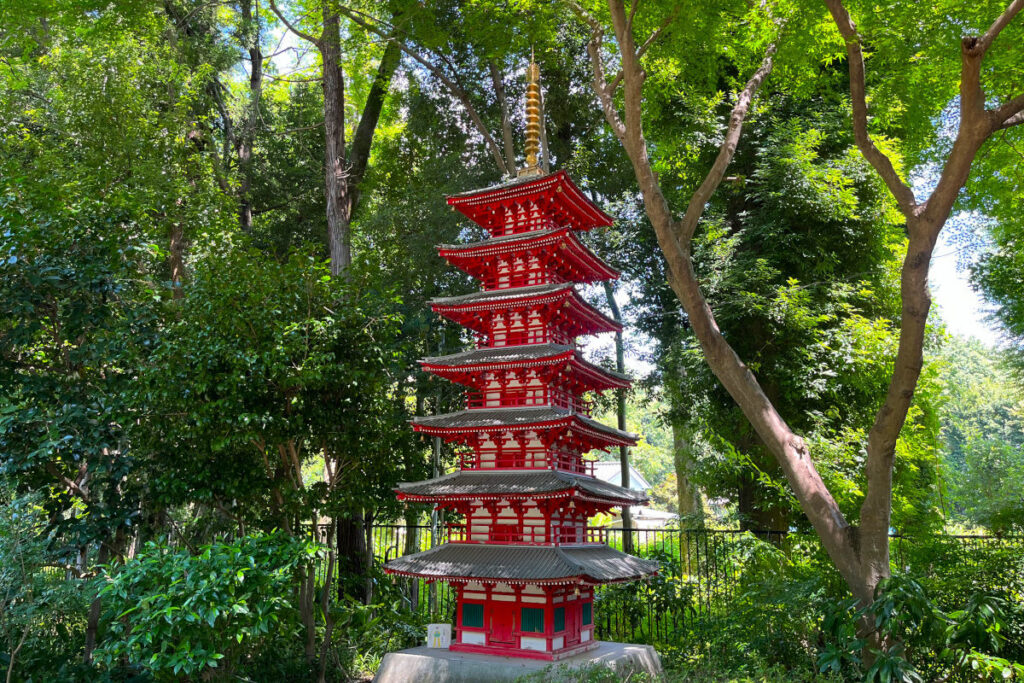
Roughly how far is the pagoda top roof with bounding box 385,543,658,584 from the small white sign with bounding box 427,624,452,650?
1.19 meters

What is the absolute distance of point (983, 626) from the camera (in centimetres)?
859

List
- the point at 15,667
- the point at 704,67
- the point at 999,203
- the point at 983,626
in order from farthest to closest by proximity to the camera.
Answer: the point at 999,203, the point at 704,67, the point at 15,667, the point at 983,626

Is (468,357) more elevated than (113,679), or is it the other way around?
(468,357)

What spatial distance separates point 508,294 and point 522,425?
238 cm

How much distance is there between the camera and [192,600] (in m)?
8.77

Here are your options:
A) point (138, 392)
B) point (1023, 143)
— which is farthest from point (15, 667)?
point (1023, 143)

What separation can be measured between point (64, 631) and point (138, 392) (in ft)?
13.1

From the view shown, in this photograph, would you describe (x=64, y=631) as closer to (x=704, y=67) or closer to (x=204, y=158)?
(x=204, y=158)

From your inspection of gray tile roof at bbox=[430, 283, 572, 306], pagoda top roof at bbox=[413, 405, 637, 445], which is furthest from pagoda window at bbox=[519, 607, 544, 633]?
gray tile roof at bbox=[430, 283, 572, 306]

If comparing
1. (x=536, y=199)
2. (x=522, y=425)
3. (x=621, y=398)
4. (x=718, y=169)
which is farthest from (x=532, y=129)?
(x=621, y=398)

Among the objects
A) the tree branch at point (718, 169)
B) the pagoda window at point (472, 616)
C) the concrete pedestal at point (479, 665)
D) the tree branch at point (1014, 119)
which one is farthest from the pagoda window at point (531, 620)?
the tree branch at point (1014, 119)

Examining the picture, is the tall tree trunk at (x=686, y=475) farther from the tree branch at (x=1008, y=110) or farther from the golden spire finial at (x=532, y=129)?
the tree branch at (x=1008, y=110)

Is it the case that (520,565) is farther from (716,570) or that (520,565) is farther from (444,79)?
(444,79)

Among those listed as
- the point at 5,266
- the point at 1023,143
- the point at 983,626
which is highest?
the point at 1023,143
